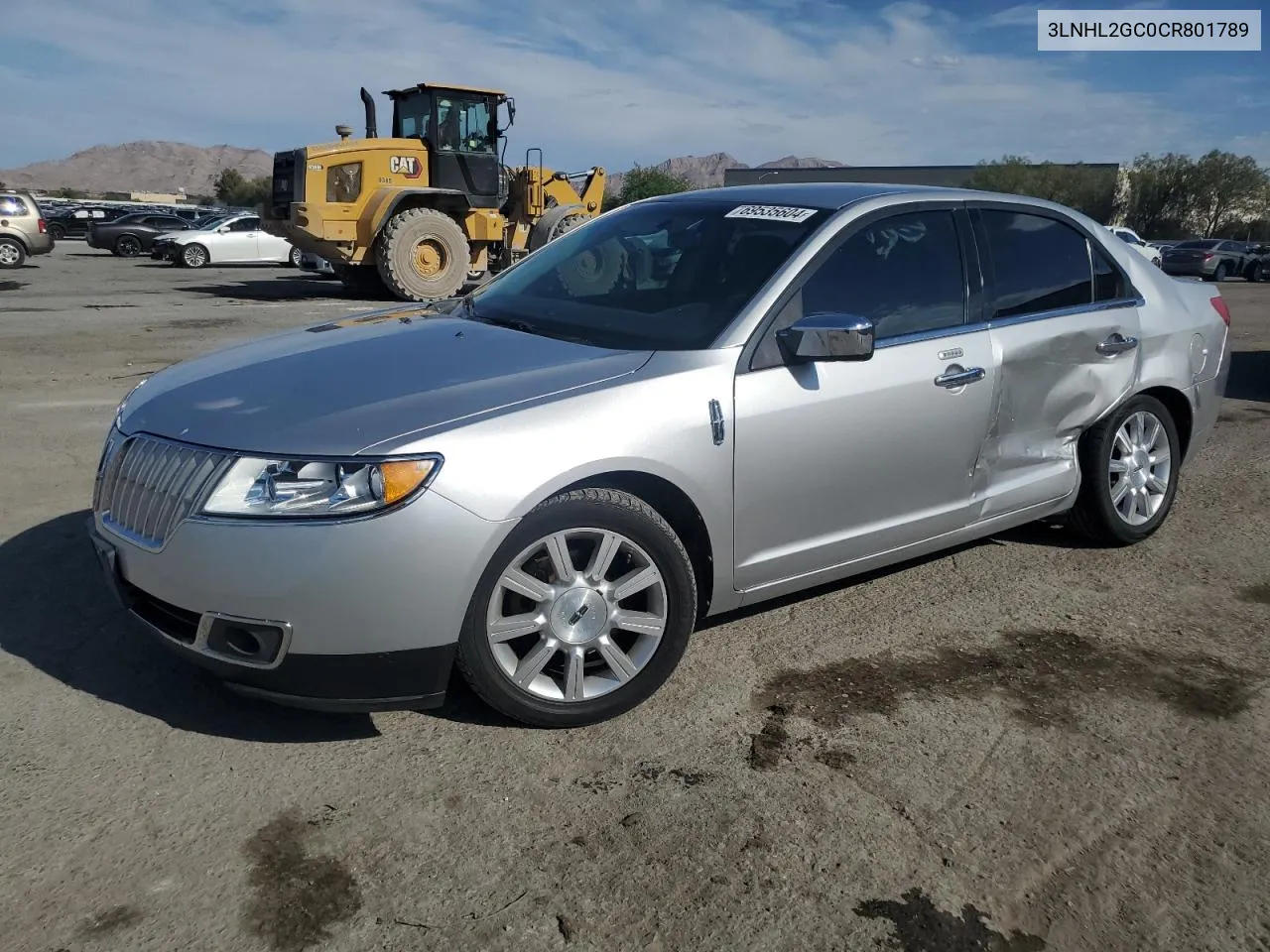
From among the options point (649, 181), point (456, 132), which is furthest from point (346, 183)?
point (649, 181)

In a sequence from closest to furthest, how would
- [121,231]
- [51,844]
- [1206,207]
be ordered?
[51,844] → [121,231] → [1206,207]

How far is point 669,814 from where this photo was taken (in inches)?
111

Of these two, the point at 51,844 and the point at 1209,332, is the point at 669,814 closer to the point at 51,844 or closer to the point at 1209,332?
the point at 51,844

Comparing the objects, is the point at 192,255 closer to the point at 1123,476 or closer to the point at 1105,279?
the point at 1105,279

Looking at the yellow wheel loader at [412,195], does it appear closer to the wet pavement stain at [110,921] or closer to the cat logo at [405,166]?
the cat logo at [405,166]

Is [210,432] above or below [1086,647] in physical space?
above

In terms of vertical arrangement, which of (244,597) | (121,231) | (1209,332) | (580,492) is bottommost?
(244,597)

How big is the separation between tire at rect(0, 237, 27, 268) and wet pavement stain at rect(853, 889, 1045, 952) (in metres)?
27.5

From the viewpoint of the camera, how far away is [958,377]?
399cm

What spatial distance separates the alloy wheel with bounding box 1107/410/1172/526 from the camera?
4.85 metres

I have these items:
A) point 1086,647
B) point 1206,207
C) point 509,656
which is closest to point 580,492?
point 509,656

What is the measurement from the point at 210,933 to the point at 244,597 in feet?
2.76

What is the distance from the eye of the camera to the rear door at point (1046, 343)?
4262 millimetres

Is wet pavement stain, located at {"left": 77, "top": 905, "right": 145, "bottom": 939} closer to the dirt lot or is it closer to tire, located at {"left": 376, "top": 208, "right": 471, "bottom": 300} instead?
the dirt lot
